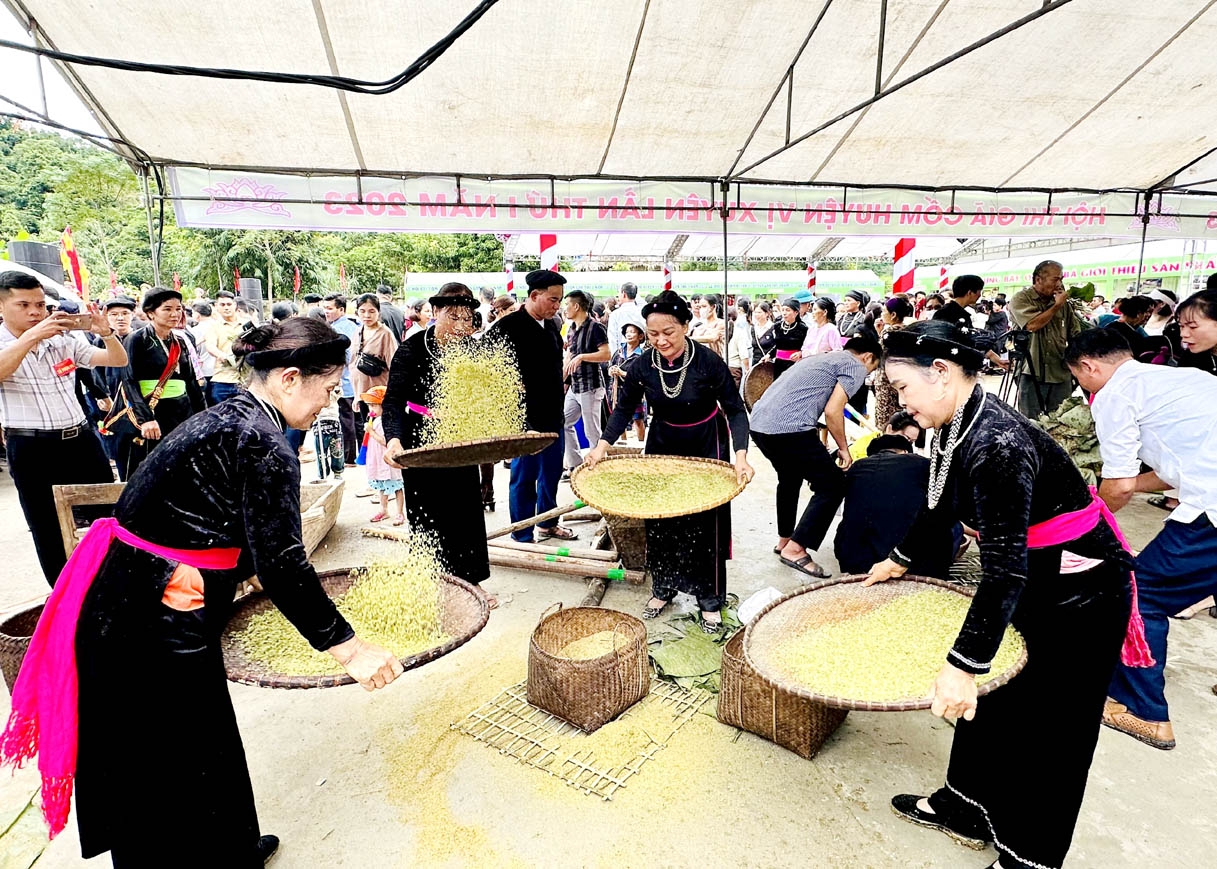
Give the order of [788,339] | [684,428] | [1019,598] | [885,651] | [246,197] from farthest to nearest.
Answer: [788,339] < [246,197] < [684,428] < [885,651] < [1019,598]

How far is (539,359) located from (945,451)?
90.0 inches

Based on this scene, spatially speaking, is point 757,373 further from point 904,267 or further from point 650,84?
point 650,84

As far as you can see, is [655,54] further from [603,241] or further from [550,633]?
[603,241]

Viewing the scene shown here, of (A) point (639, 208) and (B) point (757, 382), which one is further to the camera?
(B) point (757, 382)

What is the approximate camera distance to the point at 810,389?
11.9 ft

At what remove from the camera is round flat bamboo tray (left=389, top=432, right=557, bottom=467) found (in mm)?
2688

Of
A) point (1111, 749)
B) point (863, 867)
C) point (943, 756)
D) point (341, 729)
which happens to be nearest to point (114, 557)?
point (341, 729)

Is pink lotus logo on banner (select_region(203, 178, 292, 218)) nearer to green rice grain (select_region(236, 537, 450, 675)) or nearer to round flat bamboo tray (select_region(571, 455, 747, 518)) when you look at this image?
round flat bamboo tray (select_region(571, 455, 747, 518))

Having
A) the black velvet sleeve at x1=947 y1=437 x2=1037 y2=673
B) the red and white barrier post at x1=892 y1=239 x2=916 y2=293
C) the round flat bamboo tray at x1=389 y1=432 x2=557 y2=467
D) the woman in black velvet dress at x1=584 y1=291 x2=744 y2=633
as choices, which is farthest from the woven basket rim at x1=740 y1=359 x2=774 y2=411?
the black velvet sleeve at x1=947 y1=437 x2=1037 y2=673

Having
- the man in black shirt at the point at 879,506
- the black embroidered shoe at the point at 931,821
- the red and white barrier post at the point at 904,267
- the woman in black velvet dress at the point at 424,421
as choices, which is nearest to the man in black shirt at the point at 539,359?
the woman in black velvet dress at the point at 424,421

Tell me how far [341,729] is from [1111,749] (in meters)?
2.74

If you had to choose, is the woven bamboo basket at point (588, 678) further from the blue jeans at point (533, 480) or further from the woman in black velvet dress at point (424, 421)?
the blue jeans at point (533, 480)

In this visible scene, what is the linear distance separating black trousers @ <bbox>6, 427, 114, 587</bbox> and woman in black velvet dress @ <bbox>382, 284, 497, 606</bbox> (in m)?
1.48

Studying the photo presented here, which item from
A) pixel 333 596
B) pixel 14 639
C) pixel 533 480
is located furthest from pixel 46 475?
pixel 533 480
